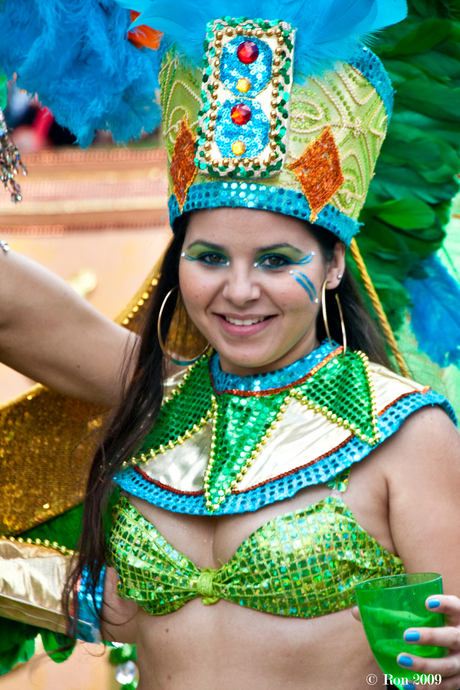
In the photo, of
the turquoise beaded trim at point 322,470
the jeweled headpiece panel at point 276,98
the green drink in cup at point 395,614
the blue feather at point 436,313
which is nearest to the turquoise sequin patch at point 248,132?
the jeweled headpiece panel at point 276,98

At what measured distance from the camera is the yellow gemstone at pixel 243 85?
1.60m

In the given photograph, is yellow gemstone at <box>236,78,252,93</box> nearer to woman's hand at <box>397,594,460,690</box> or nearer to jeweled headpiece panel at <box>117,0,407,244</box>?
jeweled headpiece panel at <box>117,0,407,244</box>

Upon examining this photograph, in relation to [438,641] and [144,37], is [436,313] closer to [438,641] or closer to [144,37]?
[144,37]

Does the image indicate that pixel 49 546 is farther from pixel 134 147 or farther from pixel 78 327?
pixel 134 147

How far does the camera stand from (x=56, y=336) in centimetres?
209

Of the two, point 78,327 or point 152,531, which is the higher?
point 78,327

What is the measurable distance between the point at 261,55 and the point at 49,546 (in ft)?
4.61

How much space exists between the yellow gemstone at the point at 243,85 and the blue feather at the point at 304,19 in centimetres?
10

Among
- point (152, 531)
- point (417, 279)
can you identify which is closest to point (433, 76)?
point (417, 279)

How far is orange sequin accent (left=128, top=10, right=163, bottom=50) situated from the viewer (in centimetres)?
213

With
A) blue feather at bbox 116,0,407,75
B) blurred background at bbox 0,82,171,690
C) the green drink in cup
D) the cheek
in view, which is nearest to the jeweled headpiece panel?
blue feather at bbox 116,0,407,75

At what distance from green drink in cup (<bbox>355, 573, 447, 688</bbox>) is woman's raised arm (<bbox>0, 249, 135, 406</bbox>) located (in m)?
1.07

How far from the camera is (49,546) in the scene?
2299 millimetres

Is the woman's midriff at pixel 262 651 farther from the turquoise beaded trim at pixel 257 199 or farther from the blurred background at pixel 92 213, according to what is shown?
the blurred background at pixel 92 213
